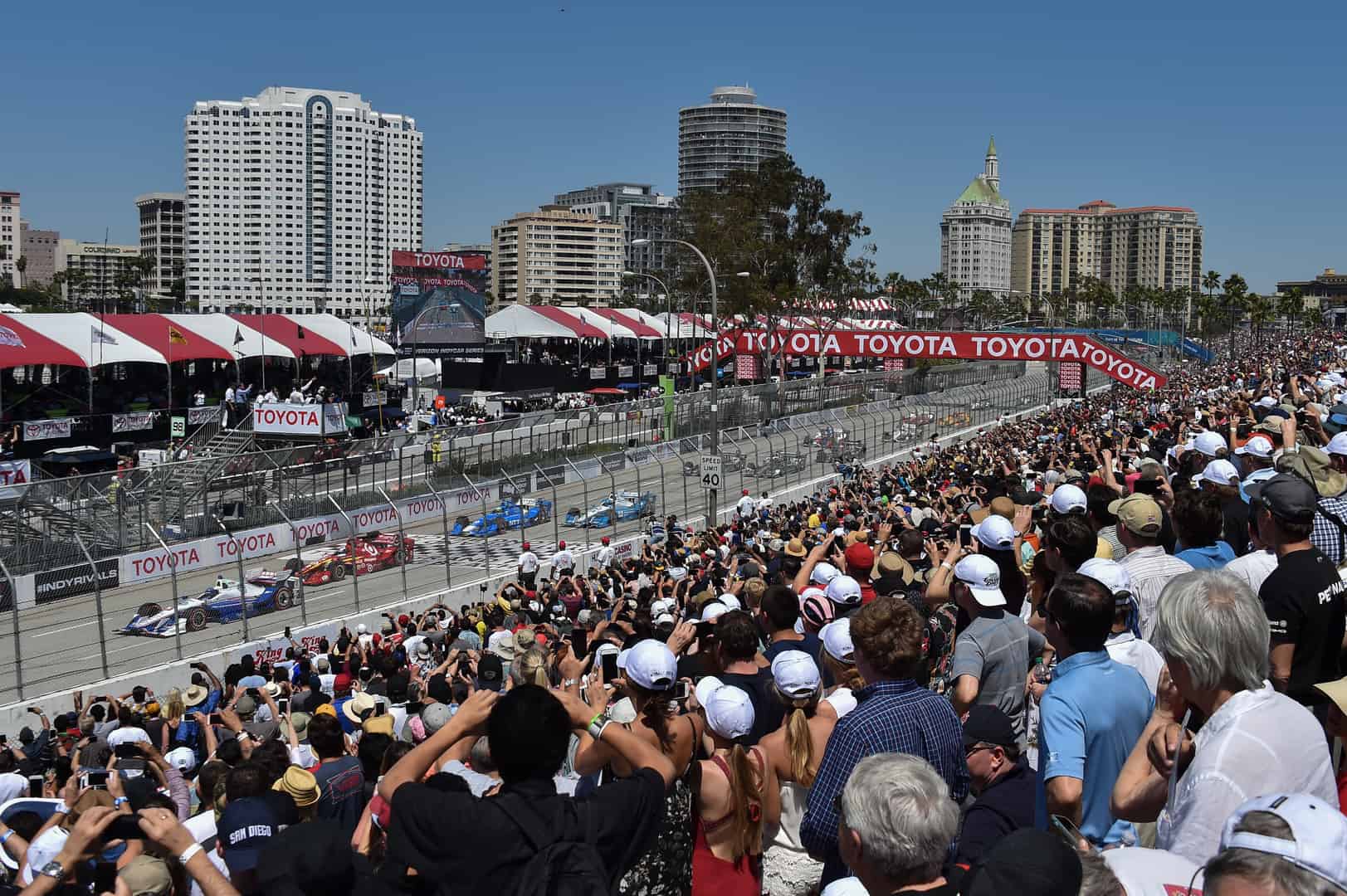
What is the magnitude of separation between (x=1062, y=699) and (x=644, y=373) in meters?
79.2

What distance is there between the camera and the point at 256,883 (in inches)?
157

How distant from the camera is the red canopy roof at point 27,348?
135 feet

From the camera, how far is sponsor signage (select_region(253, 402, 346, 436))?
126 ft

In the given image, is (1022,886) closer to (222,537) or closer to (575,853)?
(575,853)

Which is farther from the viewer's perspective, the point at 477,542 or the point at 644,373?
the point at 644,373

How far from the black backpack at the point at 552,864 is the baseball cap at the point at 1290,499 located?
3238 mm

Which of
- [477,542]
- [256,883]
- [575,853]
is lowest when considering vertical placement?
[477,542]

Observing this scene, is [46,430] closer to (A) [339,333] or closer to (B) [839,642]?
(A) [339,333]

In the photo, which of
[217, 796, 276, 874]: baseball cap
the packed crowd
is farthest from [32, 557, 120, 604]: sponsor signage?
[217, 796, 276, 874]: baseball cap

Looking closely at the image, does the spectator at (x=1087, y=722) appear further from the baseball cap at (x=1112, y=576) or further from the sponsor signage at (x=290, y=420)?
the sponsor signage at (x=290, y=420)

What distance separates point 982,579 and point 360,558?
18.4 m

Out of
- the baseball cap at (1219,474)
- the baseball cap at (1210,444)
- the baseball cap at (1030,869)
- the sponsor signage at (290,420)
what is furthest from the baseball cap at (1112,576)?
the sponsor signage at (290,420)

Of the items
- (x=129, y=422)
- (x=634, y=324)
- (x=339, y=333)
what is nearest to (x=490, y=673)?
(x=129, y=422)

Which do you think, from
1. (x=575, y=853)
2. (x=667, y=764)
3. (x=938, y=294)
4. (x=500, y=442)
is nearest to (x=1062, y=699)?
(x=667, y=764)
